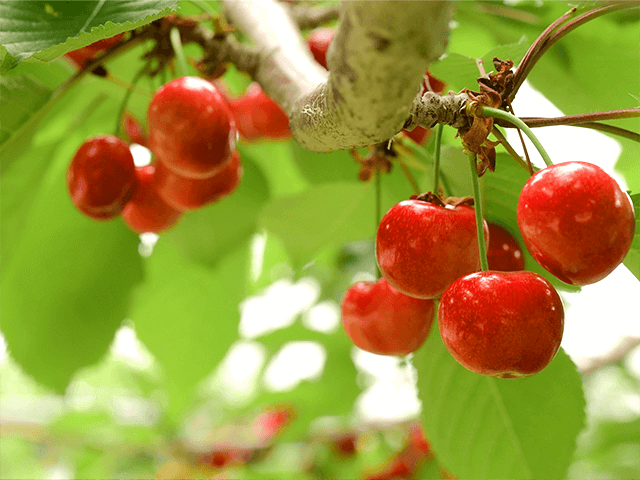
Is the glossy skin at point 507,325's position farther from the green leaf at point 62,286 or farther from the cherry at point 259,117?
the green leaf at point 62,286

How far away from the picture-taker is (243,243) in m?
1.26

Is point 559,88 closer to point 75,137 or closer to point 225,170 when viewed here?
point 225,170

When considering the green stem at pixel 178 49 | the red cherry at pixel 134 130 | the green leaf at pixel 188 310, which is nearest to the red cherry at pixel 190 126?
the green stem at pixel 178 49

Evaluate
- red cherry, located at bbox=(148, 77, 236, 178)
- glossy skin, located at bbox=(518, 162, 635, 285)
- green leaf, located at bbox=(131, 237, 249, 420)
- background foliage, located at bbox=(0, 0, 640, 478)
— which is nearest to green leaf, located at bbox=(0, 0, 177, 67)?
background foliage, located at bbox=(0, 0, 640, 478)

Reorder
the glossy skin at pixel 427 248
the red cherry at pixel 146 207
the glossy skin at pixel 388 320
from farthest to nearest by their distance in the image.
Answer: the red cherry at pixel 146 207 < the glossy skin at pixel 388 320 < the glossy skin at pixel 427 248

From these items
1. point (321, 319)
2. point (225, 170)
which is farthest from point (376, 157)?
point (321, 319)

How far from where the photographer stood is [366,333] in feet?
2.24

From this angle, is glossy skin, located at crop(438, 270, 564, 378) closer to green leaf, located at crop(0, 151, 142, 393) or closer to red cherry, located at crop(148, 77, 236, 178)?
red cherry, located at crop(148, 77, 236, 178)

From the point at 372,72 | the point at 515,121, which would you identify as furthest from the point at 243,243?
the point at 372,72

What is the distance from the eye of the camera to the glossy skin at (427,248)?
0.50 meters

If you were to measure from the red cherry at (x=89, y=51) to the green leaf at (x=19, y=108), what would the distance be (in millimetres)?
95

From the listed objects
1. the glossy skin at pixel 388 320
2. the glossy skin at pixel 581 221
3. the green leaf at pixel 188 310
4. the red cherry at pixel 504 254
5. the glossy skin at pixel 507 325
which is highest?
the glossy skin at pixel 581 221

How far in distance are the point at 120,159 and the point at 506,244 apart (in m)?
0.55

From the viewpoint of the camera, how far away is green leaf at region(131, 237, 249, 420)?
127 cm
